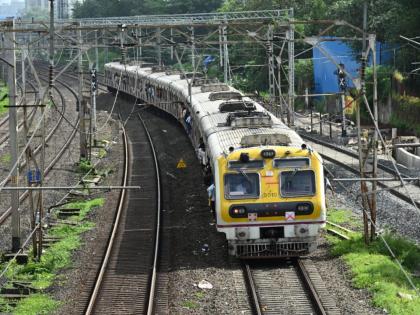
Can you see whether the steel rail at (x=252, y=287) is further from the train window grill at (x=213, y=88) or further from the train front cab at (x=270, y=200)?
the train window grill at (x=213, y=88)

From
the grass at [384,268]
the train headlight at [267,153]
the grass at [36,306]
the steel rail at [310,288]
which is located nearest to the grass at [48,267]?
the grass at [36,306]

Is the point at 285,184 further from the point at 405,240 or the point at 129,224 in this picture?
the point at 129,224

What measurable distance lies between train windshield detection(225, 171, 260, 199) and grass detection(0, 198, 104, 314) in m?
3.83

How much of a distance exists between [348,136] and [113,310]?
24833 mm

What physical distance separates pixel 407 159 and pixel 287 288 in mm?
15975

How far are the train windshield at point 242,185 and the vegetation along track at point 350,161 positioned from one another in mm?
7570

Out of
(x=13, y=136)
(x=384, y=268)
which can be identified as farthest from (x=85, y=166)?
(x=384, y=268)

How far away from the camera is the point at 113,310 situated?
13805 millimetres

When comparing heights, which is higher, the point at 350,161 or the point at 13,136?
the point at 13,136

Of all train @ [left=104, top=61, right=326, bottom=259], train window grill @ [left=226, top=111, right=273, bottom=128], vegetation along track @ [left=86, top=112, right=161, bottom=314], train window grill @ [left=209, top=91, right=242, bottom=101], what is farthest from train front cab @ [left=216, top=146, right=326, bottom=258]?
train window grill @ [left=209, top=91, right=242, bottom=101]

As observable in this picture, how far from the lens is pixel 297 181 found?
52.7ft

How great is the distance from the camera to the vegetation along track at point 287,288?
13531 mm

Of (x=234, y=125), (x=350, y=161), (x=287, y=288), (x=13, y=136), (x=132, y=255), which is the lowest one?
(x=287, y=288)

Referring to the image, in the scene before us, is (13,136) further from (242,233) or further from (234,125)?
(242,233)
